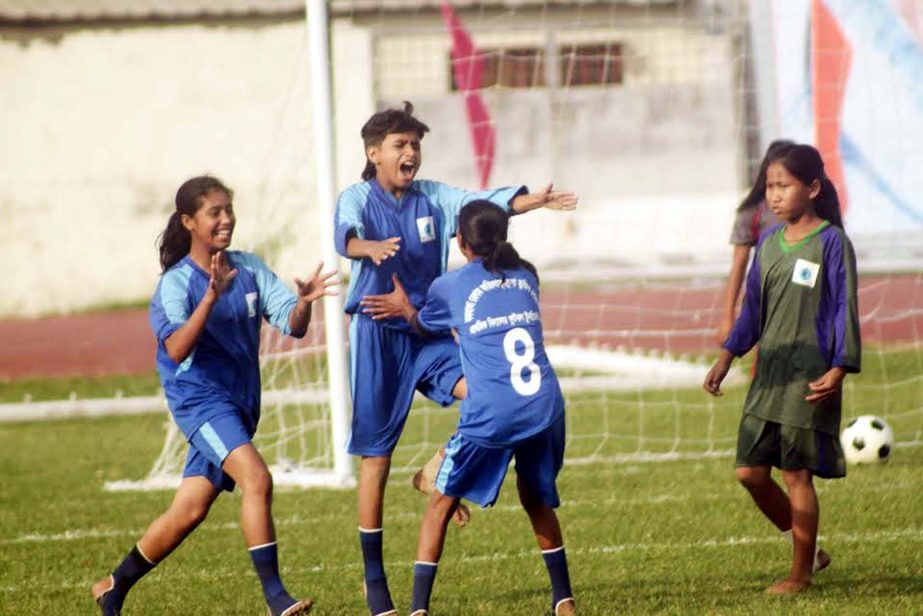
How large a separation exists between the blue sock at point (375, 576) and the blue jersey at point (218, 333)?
636 mm

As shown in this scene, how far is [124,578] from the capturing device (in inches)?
257

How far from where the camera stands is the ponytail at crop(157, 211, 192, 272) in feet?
21.4

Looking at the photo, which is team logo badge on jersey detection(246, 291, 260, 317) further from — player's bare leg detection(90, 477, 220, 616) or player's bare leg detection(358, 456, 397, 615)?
player's bare leg detection(358, 456, 397, 615)

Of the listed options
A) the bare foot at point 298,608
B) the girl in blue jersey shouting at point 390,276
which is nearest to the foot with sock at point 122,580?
the bare foot at point 298,608

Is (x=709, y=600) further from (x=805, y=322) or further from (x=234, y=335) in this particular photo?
(x=234, y=335)

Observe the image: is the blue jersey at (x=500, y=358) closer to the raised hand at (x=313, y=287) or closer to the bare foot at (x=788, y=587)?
the raised hand at (x=313, y=287)

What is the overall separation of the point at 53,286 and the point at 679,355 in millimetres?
11228

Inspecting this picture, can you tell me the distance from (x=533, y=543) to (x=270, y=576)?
2085mm

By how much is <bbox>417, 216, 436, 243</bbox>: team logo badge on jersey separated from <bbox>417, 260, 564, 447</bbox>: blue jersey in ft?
2.17

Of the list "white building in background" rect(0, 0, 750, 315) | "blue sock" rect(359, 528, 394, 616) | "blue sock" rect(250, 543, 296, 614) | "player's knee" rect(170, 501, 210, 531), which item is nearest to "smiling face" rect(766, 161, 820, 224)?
"blue sock" rect(359, 528, 394, 616)

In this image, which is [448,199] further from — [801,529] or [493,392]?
[801,529]

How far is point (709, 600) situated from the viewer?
21.2ft

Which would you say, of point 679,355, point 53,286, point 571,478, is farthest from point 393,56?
point 571,478

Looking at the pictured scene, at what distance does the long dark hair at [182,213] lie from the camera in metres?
6.41
